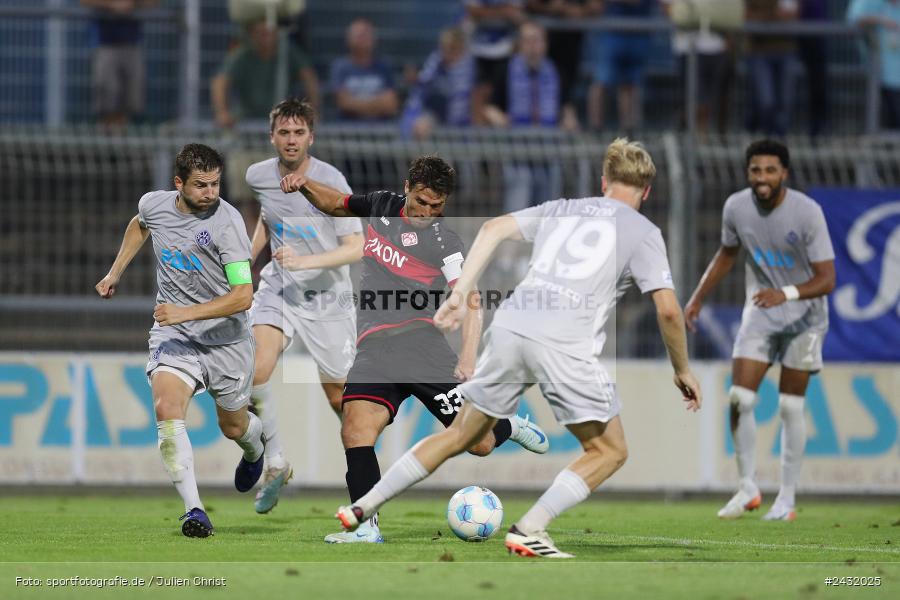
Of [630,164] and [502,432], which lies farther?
[502,432]

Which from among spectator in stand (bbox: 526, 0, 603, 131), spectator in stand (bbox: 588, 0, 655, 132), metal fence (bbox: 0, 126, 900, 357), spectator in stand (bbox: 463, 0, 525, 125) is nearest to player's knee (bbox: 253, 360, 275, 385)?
metal fence (bbox: 0, 126, 900, 357)

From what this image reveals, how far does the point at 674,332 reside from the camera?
7.59 meters

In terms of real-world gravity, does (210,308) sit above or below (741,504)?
above

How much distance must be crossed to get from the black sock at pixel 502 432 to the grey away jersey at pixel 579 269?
185 centimetres

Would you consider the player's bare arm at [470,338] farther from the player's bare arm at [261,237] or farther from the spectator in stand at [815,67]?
the spectator in stand at [815,67]

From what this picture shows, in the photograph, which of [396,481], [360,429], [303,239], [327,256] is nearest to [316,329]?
[303,239]

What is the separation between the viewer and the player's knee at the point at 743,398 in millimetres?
11359

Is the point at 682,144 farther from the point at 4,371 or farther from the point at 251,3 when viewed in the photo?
the point at 4,371

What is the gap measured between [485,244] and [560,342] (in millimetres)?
652

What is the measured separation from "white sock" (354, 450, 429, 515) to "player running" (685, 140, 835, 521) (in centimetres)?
406

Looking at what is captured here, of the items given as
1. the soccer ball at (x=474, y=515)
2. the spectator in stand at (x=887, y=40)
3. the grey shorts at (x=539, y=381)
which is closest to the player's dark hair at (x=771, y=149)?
the soccer ball at (x=474, y=515)

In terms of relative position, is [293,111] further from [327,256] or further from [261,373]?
[261,373]

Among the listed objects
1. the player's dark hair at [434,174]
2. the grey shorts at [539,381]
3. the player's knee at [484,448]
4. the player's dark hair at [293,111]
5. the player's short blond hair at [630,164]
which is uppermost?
the player's dark hair at [293,111]

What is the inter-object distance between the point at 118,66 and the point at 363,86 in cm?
273
